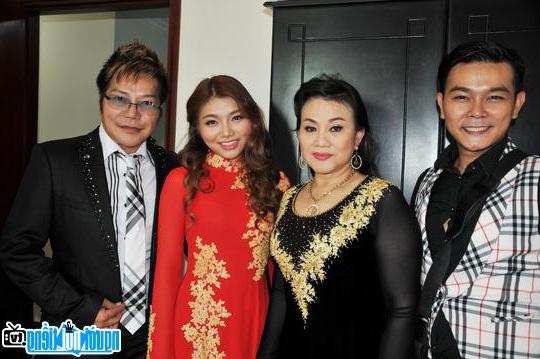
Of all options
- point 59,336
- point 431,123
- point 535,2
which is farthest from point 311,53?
point 59,336

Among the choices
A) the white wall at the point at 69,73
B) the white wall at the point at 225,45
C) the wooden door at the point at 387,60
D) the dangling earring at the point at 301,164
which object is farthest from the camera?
the white wall at the point at 69,73

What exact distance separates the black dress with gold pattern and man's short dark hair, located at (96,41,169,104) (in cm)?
82

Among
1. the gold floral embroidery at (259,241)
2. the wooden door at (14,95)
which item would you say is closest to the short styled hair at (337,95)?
the gold floral embroidery at (259,241)

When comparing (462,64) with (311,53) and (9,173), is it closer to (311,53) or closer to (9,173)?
(311,53)

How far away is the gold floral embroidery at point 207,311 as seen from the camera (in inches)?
63.6

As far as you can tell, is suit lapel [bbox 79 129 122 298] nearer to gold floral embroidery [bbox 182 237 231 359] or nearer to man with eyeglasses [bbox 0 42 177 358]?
man with eyeglasses [bbox 0 42 177 358]

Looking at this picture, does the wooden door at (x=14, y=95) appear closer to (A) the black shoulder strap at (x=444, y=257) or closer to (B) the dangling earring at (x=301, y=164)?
(B) the dangling earring at (x=301, y=164)

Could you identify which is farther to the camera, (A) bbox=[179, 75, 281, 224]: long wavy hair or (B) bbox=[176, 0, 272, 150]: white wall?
(B) bbox=[176, 0, 272, 150]: white wall

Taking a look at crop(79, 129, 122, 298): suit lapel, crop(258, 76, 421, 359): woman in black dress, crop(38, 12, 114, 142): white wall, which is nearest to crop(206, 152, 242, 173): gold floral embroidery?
crop(258, 76, 421, 359): woman in black dress

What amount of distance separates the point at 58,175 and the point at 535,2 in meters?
1.84

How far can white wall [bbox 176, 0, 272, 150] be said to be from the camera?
8.05 feet

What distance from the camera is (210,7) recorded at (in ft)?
8.34

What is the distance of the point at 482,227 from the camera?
4.42 ft

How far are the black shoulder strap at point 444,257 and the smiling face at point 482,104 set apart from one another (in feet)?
0.27
